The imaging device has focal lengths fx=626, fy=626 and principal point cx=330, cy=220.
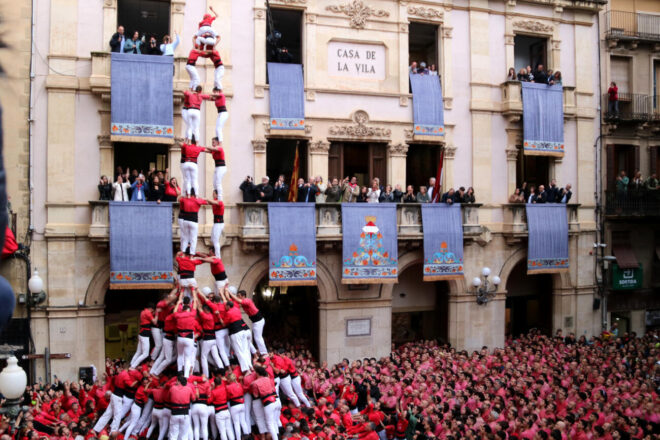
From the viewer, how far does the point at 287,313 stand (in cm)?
2780

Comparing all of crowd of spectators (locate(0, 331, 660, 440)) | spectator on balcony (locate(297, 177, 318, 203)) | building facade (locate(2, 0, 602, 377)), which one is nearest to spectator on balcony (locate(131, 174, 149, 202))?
building facade (locate(2, 0, 602, 377))

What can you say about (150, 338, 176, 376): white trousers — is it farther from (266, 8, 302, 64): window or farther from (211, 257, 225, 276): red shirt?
(266, 8, 302, 64): window

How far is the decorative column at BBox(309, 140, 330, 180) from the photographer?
2542cm

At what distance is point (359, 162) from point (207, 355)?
12915mm

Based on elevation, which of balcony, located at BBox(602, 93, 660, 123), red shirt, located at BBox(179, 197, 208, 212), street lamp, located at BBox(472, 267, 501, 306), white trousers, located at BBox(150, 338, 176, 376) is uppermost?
balcony, located at BBox(602, 93, 660, 123)

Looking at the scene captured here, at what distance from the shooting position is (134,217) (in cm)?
2233

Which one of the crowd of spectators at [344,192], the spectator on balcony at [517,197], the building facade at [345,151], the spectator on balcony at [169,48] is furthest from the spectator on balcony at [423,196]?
the spectator on balcony at [169,48]

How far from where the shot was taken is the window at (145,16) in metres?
24.9

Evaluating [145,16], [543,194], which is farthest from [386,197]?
[145,16]

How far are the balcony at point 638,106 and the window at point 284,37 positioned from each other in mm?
14792

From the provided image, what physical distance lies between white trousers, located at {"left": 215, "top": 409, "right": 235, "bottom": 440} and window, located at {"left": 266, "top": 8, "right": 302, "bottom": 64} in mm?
14931

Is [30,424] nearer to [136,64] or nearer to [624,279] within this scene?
[136,64]

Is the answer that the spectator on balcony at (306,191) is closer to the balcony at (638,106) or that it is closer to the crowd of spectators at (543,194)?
the crowd of spectators at (543,194)

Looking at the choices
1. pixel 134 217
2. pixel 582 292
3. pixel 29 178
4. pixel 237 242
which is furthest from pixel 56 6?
pixel 582 292
